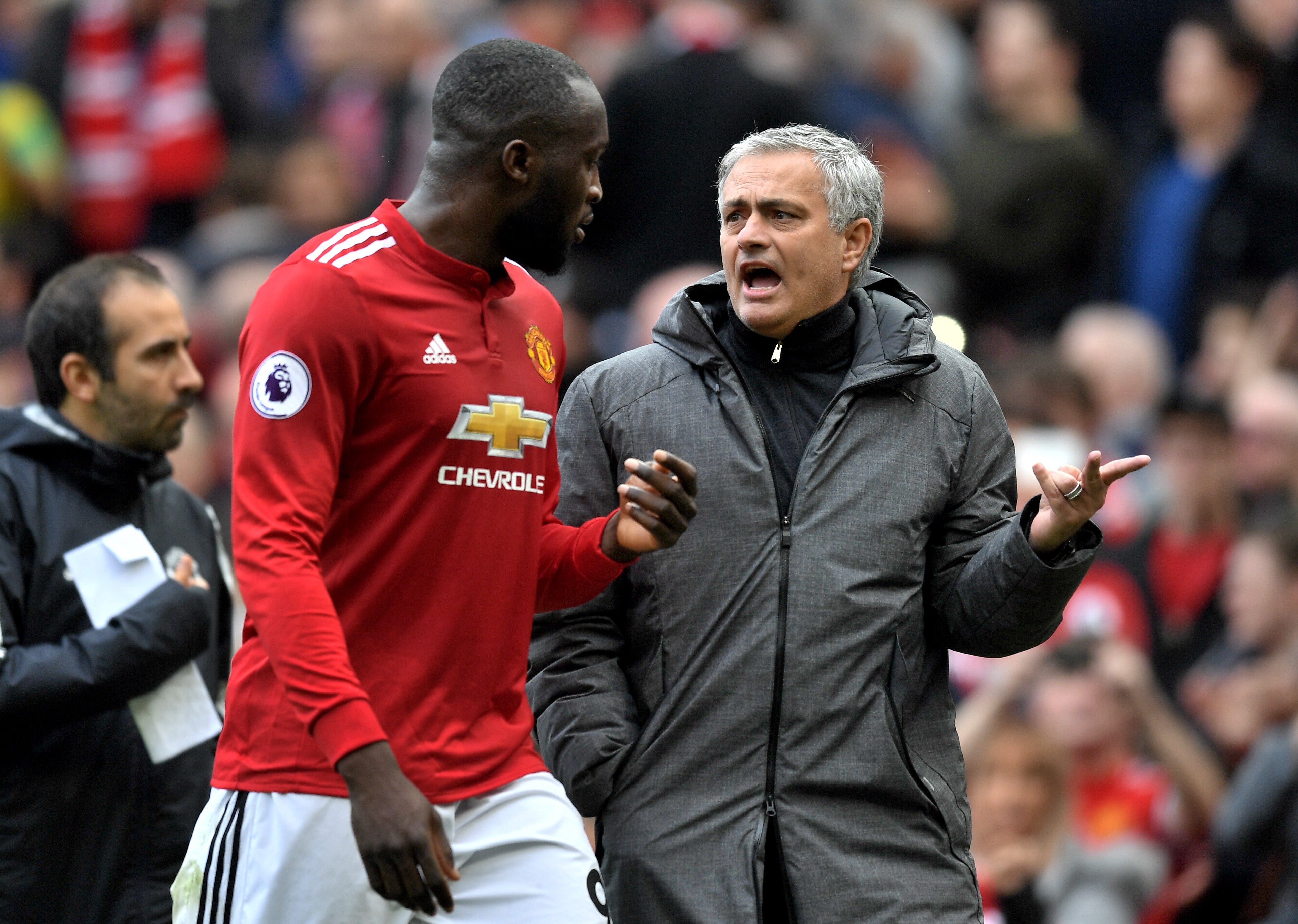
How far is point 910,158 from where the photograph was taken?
10.0 meters

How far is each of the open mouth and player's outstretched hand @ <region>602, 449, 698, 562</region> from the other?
632mm

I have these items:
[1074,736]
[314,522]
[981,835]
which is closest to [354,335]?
[314,522]

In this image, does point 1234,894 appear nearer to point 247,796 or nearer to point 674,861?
point 674,861

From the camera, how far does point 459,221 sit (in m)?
3.93

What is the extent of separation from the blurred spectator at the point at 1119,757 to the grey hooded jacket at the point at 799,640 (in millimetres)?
2599

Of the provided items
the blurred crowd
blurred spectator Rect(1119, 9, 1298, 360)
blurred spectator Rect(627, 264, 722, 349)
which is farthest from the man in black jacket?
blurred spectator Rect(1119, 9, 1298, 360)

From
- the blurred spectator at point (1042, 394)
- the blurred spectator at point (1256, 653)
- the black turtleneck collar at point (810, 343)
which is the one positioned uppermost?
the black turtleneck collar at point (810, 343)

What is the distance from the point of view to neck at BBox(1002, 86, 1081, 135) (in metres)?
9.77

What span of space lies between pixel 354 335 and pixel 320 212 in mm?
6928

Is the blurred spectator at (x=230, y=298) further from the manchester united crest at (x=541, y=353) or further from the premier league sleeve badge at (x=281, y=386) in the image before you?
the premier league sleeve badge at (x=281, y=386)

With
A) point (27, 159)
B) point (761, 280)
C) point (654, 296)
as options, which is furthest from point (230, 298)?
point (761, 280)

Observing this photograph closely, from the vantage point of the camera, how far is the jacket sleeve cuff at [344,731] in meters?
3.43

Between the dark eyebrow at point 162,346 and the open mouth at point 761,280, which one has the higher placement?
the open mouth at point 761,280

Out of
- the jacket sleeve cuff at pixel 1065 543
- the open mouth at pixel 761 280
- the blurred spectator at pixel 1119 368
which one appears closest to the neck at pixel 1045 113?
the blurred spectator at pixel 1119 368
